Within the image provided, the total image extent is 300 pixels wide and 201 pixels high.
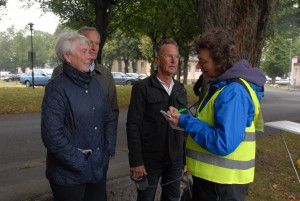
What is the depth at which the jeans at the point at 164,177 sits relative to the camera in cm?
305

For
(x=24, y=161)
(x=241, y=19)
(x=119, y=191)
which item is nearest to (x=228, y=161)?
(x=119, y=191)

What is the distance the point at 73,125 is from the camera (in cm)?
231

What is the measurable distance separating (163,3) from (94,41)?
16.9 metres

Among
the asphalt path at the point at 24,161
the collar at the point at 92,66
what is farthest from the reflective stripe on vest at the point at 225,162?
the asphalt path at the point at 24,161

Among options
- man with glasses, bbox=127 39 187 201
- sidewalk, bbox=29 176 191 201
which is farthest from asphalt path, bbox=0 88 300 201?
man with glasses, bbox=127 39 187 201

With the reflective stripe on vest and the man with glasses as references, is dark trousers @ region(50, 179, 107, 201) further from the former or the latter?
the reflective stripe on vest

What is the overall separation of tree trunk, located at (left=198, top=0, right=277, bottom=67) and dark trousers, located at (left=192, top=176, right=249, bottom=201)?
286 cm

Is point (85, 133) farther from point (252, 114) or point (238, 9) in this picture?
point (238, 9)

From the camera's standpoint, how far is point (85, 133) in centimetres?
237

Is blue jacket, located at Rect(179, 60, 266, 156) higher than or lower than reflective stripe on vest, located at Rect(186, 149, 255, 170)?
higher

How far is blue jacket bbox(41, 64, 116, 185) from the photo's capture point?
2217 mm

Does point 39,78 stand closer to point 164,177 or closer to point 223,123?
point 164,177

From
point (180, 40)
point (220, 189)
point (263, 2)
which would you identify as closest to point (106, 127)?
point (220, 189)

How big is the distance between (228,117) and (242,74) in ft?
1.03
